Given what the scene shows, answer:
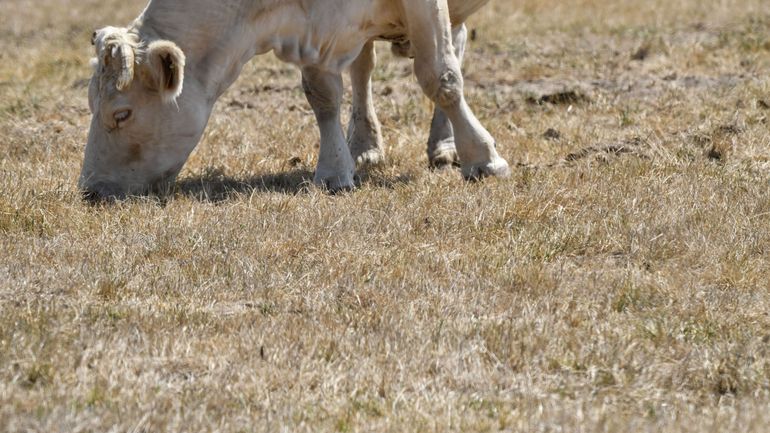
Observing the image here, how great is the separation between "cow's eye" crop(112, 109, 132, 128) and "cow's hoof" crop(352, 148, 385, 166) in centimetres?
195

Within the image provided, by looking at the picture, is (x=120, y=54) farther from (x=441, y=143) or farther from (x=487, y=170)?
(x=441, y=143)

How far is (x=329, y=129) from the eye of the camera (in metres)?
7.74

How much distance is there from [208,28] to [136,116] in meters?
0.63

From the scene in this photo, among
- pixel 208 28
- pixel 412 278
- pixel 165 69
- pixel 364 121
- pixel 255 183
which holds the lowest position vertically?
pixel 255 183

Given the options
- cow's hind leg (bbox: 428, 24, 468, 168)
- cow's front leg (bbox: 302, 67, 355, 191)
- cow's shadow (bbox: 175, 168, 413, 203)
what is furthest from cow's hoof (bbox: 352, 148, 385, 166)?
cow's front leg (bbox: 302, 67, 355, 191)

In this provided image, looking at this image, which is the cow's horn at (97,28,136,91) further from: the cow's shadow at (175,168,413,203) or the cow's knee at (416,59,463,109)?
the cow's knee at (416,59,463,109)

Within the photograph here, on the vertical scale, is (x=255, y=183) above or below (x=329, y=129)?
below

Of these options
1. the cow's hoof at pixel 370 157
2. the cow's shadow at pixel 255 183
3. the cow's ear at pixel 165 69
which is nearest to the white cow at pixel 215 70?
the cow's ear at pixel 165 69

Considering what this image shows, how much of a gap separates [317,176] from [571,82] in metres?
3.52

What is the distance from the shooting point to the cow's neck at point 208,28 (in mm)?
6922

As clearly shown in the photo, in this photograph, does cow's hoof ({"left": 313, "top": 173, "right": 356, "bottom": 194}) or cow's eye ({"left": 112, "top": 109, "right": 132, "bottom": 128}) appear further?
cow's hoof ({"left": 313, "top": 173, "right": 356, "bottom": 194})

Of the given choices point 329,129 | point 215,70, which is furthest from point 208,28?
point 329,129

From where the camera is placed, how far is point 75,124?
31.4ft

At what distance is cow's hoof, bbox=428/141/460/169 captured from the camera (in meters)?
8.26
